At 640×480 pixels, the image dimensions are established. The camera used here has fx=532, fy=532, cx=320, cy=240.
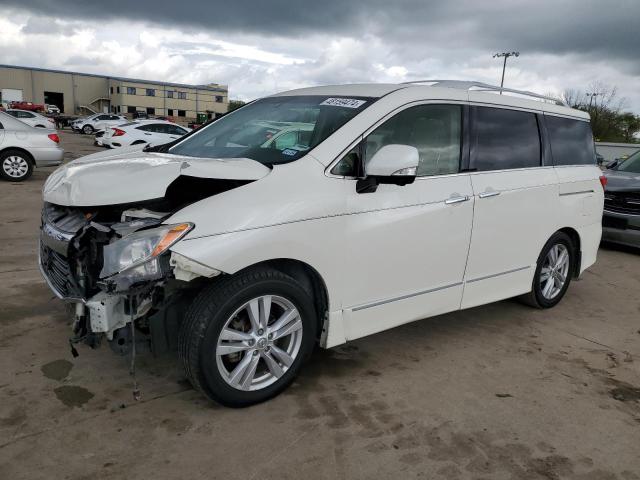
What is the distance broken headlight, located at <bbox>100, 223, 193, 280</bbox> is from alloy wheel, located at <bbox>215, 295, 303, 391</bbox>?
1.65ft

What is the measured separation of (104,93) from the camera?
8562cm

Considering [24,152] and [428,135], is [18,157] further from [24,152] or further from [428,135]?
[428,135]

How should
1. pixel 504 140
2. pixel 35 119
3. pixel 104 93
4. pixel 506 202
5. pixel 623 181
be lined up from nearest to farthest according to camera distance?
pixel 506 202 < pixel 504 140 < pixel 623 181 < pixel 35 119 < pixel 104 93

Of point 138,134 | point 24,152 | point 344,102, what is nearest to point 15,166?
point 24,152

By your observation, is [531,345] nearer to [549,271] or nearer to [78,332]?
[549,271]

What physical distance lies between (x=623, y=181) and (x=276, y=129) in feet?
21.2

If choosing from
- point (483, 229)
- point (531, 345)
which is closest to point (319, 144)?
point (483, 229)

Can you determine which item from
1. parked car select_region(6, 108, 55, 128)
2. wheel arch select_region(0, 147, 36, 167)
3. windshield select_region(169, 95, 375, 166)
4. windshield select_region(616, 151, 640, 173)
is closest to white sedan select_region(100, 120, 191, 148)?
parked car select_region(6, 108, 55, 128)

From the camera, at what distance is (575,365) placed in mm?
3898

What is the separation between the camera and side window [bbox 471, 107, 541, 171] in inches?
157

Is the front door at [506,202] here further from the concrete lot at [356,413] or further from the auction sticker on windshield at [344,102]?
the auction sticker on windshield at [344,102]

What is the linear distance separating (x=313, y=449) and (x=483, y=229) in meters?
A: 2.10

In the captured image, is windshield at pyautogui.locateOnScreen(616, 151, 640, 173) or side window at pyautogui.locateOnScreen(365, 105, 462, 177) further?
windshield at pyautogui.locateOnScreen(616, 151, 640, 173)

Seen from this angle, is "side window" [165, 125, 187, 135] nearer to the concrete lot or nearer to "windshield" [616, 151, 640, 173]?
"windshield" [616, 151, 640, 173]
